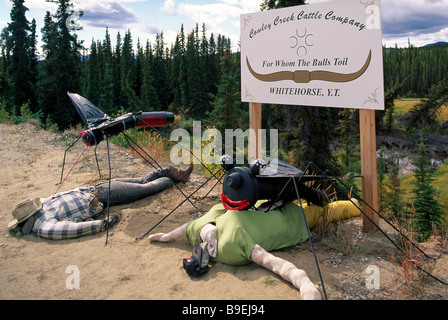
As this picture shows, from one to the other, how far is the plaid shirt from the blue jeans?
0.98 ft

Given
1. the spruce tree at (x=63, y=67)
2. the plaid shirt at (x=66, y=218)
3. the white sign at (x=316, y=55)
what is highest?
the spruce tree at (x=63, y=67)

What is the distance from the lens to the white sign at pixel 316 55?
4367 mm

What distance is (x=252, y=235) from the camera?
378 cm

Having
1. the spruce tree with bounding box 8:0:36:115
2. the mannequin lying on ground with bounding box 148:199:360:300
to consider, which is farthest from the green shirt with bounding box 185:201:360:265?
the spruce tree with bounding box 8:0:36:115

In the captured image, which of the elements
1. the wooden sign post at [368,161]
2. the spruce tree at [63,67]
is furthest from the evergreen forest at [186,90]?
the wooden sign post at [368,161]

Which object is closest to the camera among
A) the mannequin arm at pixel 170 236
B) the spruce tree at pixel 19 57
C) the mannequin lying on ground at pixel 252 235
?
the mannequin lying on ground at pixel 252 235

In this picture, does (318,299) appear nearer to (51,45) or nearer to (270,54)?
(270,54)

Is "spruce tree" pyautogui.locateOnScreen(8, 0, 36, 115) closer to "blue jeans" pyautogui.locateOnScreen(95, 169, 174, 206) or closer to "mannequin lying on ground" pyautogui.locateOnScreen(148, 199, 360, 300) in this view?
"blue jeans" pyautogui.locateOnScreen(95, 169, 174, 206)

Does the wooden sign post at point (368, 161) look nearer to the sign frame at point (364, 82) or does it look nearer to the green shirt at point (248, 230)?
the sign frame at point (364, 82)

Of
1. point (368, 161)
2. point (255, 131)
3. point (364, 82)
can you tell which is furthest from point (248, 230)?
point (255, 131)

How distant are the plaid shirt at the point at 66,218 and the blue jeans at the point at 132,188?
299 millimetres

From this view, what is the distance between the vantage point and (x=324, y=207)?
4664 millimetres

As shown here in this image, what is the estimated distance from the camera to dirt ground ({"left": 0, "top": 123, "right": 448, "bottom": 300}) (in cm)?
316

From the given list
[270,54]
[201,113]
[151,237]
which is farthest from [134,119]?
[201,113]
